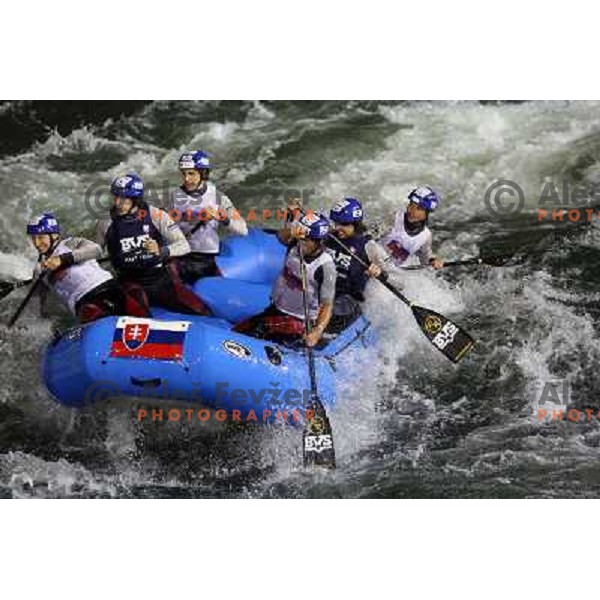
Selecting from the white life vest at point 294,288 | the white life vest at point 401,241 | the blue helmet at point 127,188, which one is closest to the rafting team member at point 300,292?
the white life vest at point 294,288

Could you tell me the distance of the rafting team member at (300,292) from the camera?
711 cm

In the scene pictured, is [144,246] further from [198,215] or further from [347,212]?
[347,212]

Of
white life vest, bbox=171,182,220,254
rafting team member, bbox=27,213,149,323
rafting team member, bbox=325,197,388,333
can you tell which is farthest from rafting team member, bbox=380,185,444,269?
rafting team member, bbox=27,213,149,323

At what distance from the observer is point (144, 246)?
7504mm

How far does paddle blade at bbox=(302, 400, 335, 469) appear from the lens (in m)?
6.95

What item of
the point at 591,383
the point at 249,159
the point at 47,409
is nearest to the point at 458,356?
the point at 591,383

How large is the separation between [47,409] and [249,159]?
3.41 metres

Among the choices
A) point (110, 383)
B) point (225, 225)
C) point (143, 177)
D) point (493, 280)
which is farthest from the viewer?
point (143, 177)

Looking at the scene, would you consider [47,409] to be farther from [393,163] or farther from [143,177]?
[393,163]

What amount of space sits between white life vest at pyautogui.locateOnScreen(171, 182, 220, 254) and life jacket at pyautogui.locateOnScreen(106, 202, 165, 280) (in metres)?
0.41

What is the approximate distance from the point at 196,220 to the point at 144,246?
580 mm

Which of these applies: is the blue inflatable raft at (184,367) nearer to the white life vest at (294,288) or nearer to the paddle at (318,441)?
the paddle at (318,441)

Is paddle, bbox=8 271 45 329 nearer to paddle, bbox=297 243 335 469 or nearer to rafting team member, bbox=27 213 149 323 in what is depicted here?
rafting team member, bbox=27 213 149 323

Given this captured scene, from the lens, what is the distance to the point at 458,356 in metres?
7.68
